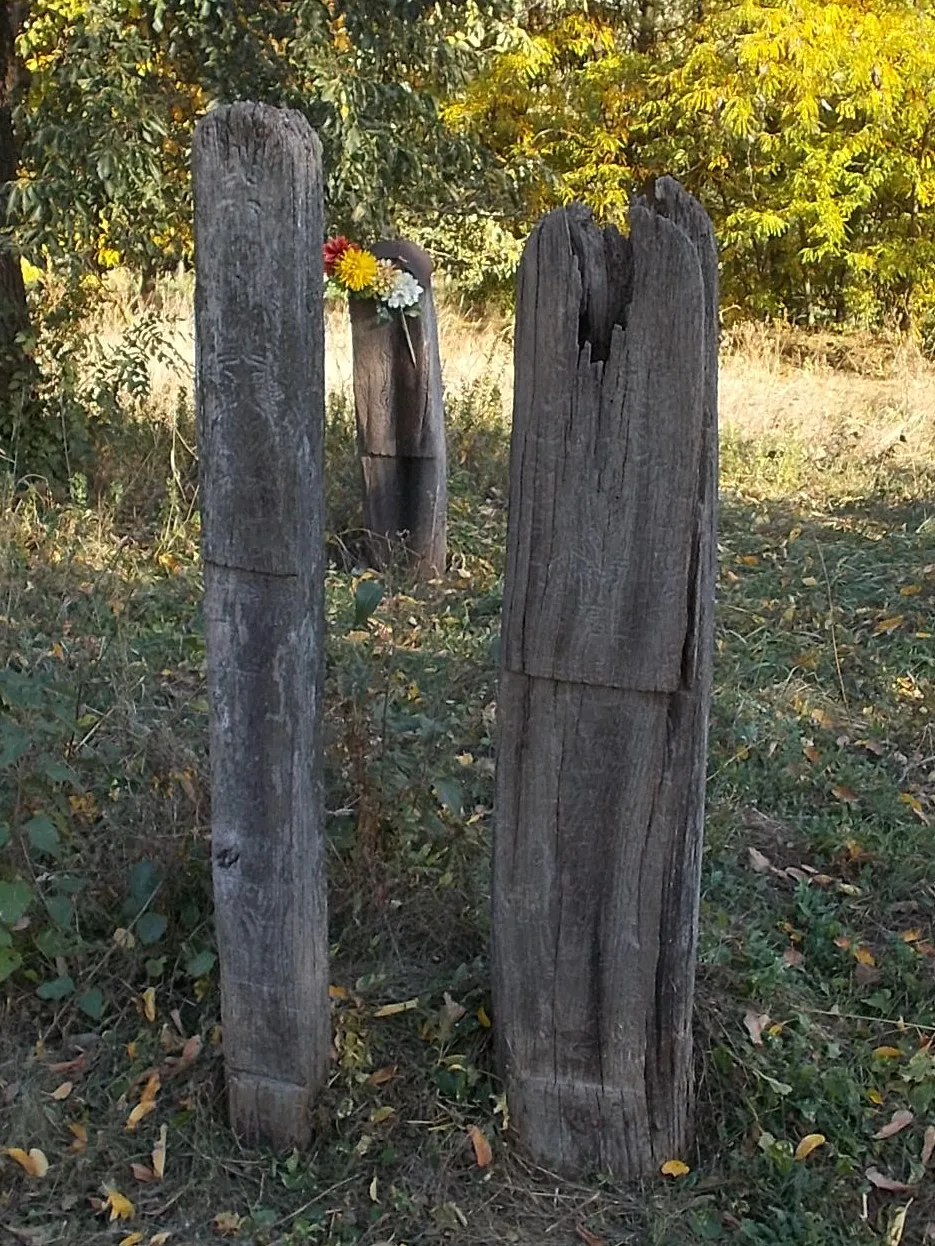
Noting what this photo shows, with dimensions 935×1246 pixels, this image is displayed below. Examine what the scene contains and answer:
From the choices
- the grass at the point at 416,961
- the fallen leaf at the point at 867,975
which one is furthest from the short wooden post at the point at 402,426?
the fallen leaf at the point at 867,975

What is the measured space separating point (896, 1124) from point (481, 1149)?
0.85 m

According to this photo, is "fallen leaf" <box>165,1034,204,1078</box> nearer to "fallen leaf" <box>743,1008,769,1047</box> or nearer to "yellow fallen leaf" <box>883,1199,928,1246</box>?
"fallen leaf" <box>743,1008,769,1047</box>

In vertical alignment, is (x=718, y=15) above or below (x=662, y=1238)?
above

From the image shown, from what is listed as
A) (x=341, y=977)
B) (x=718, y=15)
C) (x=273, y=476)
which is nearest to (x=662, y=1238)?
(x=341, y=977)

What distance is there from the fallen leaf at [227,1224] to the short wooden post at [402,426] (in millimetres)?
3795

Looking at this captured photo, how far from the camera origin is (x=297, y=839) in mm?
2334

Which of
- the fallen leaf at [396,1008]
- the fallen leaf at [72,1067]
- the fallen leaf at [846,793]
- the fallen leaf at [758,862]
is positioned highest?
the fallen leaf at [846,793]

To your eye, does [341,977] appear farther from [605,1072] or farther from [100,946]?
[605,1072]

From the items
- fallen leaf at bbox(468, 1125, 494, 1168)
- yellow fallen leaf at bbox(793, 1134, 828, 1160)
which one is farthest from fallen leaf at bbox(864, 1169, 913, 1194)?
fallen leaf at bbox(468, 1125, 494, 1168)

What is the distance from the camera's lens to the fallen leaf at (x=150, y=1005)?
2750mm

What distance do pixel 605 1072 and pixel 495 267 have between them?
10.7 meters

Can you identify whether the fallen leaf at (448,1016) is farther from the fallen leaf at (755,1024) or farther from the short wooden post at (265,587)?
the fallen leaf at (755,1024)

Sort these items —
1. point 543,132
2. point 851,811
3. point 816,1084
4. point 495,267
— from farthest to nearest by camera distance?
point 543,132 → point 495,267 → point 851,811 → point 816,1084

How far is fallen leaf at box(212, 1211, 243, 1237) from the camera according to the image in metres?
2.35
